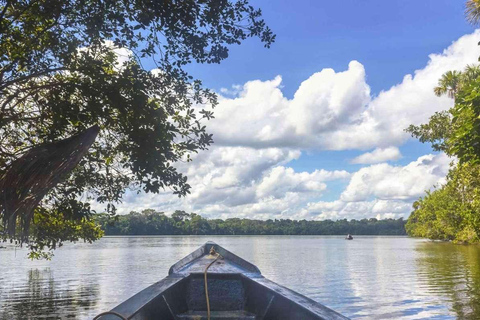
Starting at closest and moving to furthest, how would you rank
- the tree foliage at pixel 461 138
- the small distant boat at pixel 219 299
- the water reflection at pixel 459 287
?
1. the small distant boat at pixel 219 299
2. the tree foliage at pixel 461 138
3. the water reflection at pixel 459 287

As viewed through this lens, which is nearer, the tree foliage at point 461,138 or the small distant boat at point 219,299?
the small distant boat at point 219,299

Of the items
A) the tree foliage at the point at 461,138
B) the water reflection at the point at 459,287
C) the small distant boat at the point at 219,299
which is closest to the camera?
the small distant boat at the point at 219,299

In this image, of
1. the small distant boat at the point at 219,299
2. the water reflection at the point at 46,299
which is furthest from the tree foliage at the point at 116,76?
the water reflection at the point at 46,299

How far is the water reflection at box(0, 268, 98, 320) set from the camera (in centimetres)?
1588

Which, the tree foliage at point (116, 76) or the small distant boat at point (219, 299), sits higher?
the tree foliage at point (116, 76)

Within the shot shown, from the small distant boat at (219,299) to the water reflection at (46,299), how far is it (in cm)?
983

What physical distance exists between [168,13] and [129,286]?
2002 cm

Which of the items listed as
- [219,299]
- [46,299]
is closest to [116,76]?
[219,299]

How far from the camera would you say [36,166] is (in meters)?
6.18

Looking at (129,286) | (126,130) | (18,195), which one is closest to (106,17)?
(126,130)

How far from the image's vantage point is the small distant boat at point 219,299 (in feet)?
18.8

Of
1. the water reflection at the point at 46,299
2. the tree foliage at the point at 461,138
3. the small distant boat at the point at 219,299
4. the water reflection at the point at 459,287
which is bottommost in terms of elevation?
the water reflection at the point at 459,287

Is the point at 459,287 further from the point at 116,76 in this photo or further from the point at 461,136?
the point at 116,76

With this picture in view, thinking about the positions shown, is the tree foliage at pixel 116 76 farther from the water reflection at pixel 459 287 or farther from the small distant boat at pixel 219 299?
the water reflection at pixel 459 287
